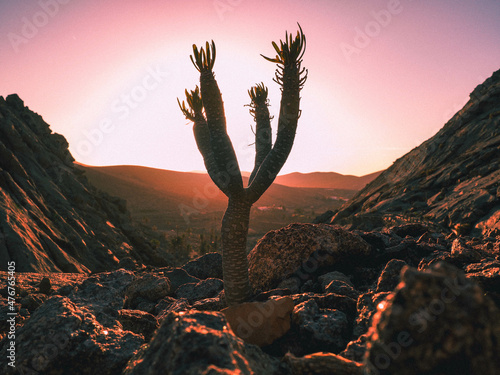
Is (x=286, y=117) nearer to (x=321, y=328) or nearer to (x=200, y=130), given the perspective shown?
(x=200, y=130)

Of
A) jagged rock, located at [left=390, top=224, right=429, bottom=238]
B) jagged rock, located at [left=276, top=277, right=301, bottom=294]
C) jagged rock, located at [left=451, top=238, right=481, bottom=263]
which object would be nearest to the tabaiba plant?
jagged rock, located at [left=276, top=277, right=301, bottom=294]

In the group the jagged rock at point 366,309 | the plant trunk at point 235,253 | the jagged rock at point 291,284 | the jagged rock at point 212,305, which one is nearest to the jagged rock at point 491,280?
the jagged rock at point 366,309

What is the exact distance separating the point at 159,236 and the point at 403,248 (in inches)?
1143

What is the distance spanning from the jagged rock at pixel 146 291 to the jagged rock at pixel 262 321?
314 cm

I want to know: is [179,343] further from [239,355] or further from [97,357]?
[97,357]

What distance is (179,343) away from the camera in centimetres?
183

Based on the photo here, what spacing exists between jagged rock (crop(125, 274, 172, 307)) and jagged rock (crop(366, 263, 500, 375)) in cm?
532

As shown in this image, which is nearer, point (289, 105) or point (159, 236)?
point (289, 105)

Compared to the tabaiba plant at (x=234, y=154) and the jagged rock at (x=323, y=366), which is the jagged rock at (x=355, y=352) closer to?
the jagged rock at (x=323, y=366)

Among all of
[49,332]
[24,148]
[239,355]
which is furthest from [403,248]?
[24,148]

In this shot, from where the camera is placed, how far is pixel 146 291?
592cm

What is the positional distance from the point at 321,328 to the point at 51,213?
58.0 ft

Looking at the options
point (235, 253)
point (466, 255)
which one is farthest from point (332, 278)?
point (466, 255)

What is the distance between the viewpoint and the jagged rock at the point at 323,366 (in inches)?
78.2
